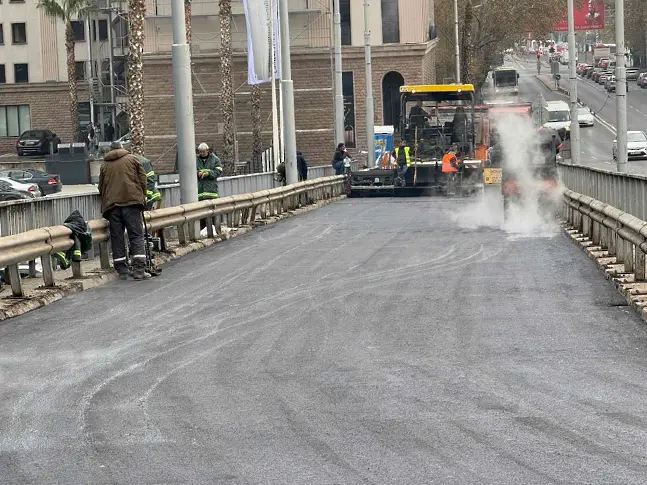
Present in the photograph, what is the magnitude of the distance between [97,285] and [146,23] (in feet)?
161

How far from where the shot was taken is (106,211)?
56.2 feet

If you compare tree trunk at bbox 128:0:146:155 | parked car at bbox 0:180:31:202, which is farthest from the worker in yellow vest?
parked car at bbox 0:180:31:202

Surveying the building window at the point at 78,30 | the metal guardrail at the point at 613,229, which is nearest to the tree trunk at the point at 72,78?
the building window at the point at 78,30

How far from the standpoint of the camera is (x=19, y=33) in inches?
3332

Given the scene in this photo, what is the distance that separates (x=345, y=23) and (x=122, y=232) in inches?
1963

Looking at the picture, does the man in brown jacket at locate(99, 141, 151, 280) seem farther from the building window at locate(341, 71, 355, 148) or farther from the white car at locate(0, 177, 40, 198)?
the building window at locate(341, 71, 355, 148)

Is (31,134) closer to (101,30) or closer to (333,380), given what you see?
(101,30)

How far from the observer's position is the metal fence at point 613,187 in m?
15.8

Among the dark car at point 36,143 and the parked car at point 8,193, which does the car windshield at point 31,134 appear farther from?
the parked car at point 8,193

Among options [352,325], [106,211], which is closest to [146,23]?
[106,211]

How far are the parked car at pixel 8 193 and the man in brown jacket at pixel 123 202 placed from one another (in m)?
22.2

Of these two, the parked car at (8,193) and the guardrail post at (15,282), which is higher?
the guardrail post at (15,282)

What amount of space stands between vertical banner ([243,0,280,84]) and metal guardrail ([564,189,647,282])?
1754cm

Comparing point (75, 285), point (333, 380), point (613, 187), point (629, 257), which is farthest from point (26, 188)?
point (333, 380)
